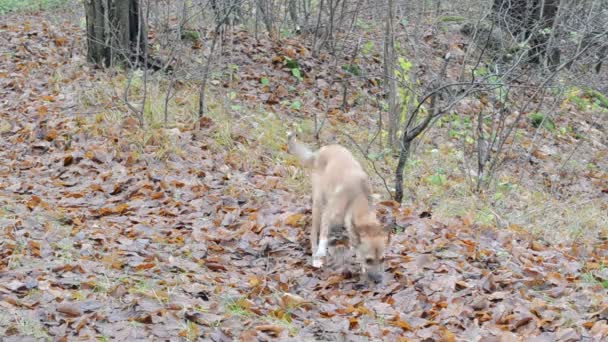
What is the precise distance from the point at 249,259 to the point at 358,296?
4.07ft

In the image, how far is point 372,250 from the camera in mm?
5906

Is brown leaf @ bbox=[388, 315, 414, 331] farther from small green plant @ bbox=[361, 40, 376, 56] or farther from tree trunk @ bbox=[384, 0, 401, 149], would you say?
small green plant @ bbox=[361, 40, 376, 56]

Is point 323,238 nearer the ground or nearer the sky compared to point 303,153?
nearer the ground

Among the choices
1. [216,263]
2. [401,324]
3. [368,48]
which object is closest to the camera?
[401,324]

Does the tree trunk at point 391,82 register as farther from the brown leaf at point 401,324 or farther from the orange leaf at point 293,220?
the brown leaf at point 401,324

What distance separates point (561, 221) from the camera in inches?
335

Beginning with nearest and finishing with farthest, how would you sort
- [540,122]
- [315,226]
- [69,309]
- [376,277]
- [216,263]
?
[69,309] → [376,277] → [216,263] → [315,226] → [540,122]

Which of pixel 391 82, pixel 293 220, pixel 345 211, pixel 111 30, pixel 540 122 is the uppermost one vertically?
pixel 111 30

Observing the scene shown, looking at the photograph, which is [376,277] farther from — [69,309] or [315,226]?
[69,309]

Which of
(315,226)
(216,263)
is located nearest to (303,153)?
(315,226)

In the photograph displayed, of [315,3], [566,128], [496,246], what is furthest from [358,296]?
[315,3]

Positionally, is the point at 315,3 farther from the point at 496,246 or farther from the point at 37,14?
the point at 496,246

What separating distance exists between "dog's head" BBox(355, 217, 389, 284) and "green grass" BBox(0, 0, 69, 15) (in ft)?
48.6

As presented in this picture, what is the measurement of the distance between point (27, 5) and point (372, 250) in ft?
55.4
